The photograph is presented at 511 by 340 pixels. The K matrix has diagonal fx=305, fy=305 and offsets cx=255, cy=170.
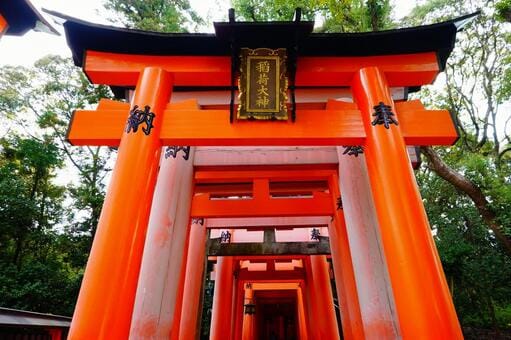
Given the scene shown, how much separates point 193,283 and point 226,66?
5279 mm

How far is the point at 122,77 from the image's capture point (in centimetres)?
460

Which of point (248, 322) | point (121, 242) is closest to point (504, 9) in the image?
point (121, 242)

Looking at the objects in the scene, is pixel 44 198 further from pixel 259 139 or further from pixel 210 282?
pixel 259 139

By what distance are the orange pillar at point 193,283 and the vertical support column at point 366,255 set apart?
158 inches

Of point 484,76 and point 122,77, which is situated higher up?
point 484,76

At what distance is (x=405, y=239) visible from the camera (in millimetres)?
3361

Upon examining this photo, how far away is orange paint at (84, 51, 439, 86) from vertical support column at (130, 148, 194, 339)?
181cm

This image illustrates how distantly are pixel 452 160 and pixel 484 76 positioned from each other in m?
3.81

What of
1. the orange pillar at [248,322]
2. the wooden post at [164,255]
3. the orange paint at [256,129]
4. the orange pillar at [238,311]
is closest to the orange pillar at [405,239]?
the orange paint at [256,129]

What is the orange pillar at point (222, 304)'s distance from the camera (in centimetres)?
1055

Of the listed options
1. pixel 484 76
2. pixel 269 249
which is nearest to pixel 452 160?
pixel 484 76

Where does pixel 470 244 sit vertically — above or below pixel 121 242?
above

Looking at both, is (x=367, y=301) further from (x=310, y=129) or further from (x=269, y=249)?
(x=269, y=249)

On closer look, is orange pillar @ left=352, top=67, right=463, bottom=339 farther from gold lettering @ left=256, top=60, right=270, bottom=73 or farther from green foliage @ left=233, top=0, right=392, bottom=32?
green foliage @ left=233, top=0, right=392, bottom=32
